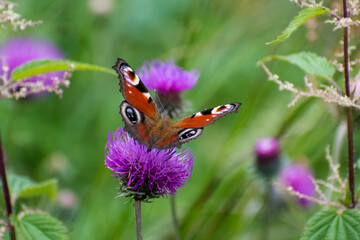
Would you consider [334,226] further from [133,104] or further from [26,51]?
[26,51]

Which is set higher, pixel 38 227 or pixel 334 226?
pixel 38 227

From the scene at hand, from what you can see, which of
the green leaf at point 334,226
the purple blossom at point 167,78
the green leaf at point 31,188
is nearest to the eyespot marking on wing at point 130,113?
the green leaf at point 31,188

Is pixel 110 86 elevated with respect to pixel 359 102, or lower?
elevated

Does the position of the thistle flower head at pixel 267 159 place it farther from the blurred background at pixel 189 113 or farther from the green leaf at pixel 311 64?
the green leaf at pixel 311 64

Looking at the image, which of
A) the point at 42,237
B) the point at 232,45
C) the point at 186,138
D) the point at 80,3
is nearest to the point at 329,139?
the point at 232,45

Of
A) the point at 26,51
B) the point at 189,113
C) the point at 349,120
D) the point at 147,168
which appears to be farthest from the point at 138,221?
the point at 26,51

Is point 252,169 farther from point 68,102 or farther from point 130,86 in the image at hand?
point 68,102
